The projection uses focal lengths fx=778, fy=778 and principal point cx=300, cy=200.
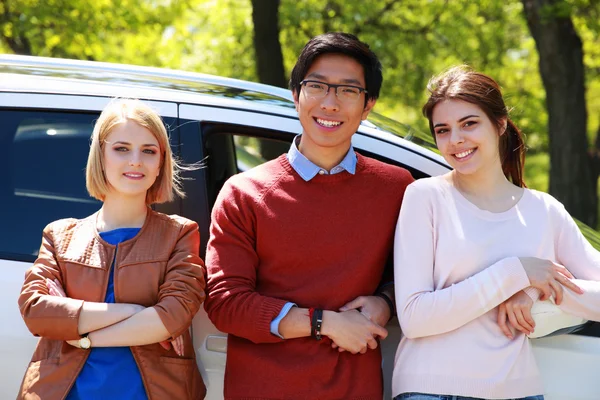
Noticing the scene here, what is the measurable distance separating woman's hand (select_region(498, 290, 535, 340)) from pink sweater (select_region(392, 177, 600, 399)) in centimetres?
3

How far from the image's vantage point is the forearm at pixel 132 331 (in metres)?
2.48

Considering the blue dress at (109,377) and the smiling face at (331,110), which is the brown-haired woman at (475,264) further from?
the blue dress at (109,377)

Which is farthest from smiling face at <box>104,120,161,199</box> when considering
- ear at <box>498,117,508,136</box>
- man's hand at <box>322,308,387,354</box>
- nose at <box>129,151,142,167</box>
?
ear at <box>498,117,508,136</box>

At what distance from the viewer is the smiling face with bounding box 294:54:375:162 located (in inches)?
107

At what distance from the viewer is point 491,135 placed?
2.72 m

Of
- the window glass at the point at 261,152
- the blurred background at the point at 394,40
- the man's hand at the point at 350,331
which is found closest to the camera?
the man's hand at the point at 350,331

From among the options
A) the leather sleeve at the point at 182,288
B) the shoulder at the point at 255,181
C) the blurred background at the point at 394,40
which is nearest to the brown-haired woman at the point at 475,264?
the shoulder at the point at 255,181

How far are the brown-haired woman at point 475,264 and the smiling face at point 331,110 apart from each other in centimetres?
28

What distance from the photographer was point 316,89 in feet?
9.04

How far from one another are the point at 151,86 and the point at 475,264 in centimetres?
146

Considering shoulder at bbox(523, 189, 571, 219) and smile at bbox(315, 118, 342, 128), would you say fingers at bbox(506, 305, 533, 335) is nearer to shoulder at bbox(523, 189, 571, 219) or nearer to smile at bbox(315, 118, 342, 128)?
shoulder at bbox(523, 189, 571, 219)

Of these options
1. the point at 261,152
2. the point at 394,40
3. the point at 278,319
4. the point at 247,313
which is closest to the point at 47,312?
the point at 247,313

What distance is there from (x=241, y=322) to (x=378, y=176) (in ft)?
2.34

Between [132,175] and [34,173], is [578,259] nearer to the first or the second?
[132,175]
